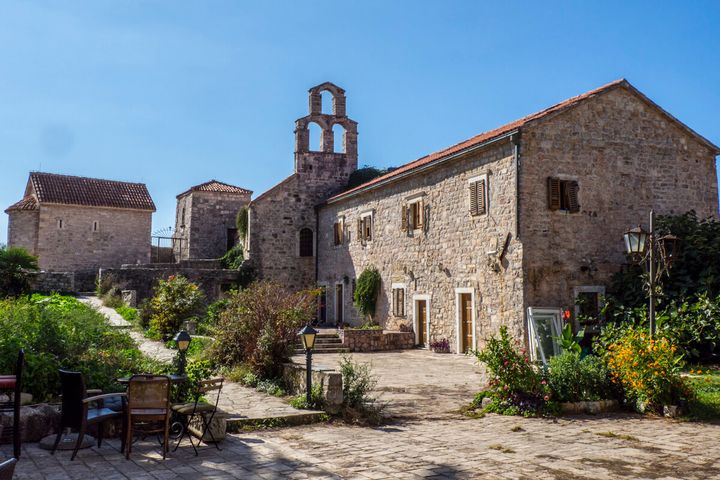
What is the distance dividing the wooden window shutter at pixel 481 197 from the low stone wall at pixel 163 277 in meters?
13.0

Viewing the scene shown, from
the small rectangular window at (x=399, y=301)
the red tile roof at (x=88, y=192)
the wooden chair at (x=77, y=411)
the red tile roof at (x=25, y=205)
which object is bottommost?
the wooden chair at (x=77, y=411)

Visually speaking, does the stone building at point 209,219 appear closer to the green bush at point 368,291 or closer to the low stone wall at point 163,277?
→ the low stone wall at point 163,277

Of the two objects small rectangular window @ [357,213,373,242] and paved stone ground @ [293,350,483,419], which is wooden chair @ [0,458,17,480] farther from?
small rectangular window @ [357,213,373,242]

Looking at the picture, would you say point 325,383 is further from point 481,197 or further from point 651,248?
point 481,197

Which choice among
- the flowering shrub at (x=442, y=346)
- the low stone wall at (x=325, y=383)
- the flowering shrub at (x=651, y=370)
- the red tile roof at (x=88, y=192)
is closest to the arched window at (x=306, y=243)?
the red tile roof at (x=88, y=192)

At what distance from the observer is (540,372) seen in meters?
9.72

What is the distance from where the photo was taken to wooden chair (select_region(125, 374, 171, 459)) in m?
6.34

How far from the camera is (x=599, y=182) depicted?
642 inches

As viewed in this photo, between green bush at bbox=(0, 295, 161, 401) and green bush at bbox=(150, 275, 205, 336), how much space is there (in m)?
7.18

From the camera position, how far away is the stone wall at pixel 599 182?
1545 centimetres

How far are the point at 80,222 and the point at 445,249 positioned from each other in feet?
71.0

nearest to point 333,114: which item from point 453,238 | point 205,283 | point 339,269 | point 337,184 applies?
point 337,184

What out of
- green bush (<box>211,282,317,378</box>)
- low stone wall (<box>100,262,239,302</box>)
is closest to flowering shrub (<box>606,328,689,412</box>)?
green bush (<box>211,282,317,378</box>)

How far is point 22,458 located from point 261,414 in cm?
299
